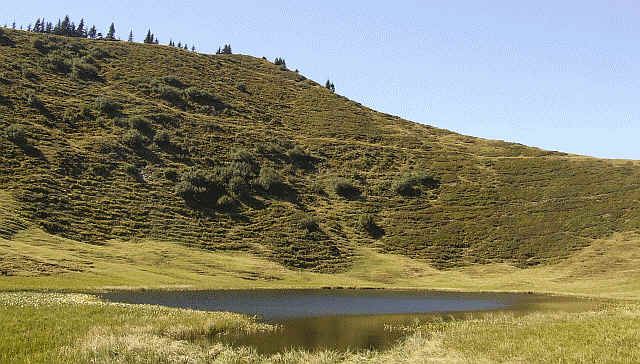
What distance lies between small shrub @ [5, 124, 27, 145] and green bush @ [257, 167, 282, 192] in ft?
154

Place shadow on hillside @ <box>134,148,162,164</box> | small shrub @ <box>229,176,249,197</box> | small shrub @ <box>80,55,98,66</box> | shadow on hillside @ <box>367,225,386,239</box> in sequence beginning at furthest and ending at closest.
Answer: small shrub @ <box>80,55,98,66</box>, shadow on hillside @ <box>134,148,162,164</box>, small shrub @ <box>229,176,249,197</box>, shadow on hillside @ <box>367,225,386,239</box>

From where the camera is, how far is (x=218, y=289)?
56.5m

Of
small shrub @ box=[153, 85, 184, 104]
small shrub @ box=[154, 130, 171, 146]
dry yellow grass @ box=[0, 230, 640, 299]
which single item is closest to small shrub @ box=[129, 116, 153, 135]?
small shrub @ box=[154, 130, 171, 146]

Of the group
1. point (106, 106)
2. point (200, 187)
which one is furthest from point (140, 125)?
point (200, 187)

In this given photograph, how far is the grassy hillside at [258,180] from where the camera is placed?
270 feet

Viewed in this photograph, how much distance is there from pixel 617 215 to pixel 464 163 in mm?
42861

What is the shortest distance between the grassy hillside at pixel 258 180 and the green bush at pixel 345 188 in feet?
1.25

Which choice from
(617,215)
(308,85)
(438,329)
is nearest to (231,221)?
(438,329)

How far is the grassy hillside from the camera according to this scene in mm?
82375

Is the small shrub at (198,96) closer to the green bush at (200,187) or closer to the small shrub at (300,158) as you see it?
the small shrub at (300,158)

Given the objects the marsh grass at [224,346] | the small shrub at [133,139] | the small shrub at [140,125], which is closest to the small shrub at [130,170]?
the small shrub at [133,139]

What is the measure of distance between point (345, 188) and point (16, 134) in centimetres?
6805

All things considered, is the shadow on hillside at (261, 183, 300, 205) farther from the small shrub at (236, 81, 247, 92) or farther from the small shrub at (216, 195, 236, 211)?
the small shrub at (236, 81, 247, 92)

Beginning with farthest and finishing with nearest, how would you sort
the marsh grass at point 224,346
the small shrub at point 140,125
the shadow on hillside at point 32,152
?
1. the small shrub at point 140,125
2. the shadow on hillside at point 32,152
3. the marsh grass at point 224,346
